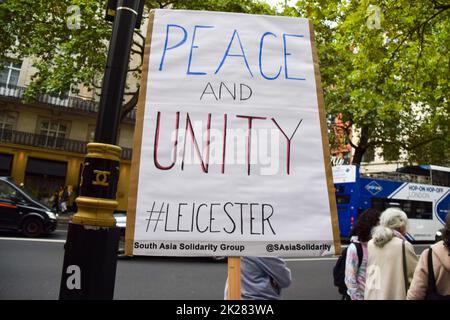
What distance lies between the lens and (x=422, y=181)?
63.2 ft

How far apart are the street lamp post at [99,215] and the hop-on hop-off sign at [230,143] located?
238 millimetres

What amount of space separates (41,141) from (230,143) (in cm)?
2884

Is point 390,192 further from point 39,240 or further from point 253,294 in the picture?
point 253,294

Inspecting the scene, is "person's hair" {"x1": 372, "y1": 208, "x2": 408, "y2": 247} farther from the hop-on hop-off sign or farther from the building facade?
the building facade

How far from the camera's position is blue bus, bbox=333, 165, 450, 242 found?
1748 centimetres

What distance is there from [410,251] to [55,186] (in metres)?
27.9

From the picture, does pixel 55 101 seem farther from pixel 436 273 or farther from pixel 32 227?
pixel 436 273

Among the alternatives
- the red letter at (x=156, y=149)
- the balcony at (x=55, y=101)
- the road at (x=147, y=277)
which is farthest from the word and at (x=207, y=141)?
the balcony at (x=55, y=101)

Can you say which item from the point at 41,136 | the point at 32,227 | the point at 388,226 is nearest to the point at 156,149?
the point at 388,226

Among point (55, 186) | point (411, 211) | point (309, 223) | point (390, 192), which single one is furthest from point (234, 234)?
point (55, 186)

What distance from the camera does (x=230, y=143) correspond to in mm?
1917

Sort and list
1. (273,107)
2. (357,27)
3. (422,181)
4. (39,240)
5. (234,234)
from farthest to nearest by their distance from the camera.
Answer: (422,181) < (39,240) < (357,27) < (273,107) < (234,234)

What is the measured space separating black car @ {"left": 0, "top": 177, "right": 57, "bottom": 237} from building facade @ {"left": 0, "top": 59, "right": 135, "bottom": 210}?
1405 centimetres

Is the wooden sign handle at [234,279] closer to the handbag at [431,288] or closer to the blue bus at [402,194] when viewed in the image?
the handbag at [431,288]
